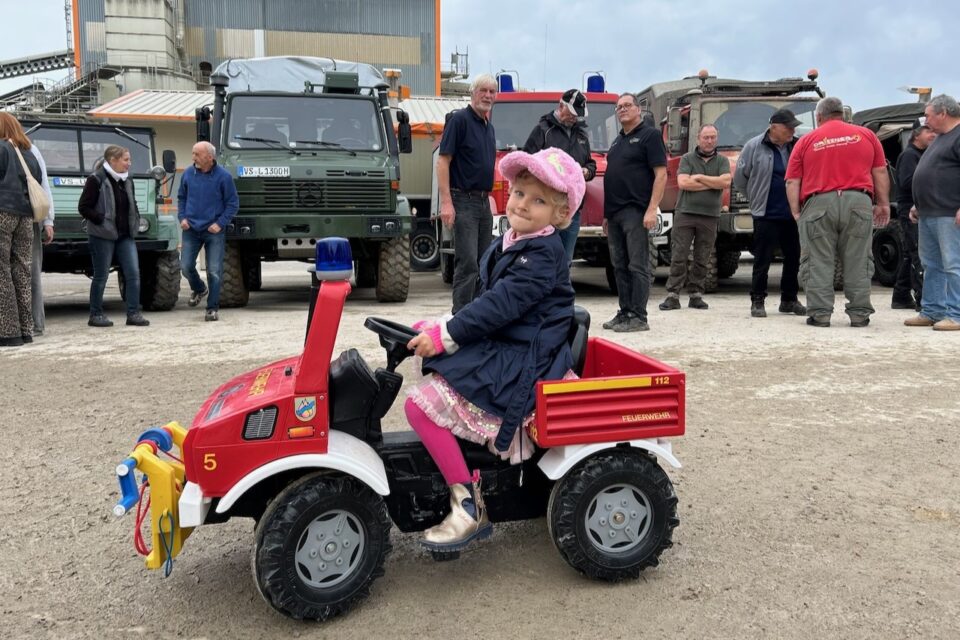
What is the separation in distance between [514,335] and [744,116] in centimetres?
899

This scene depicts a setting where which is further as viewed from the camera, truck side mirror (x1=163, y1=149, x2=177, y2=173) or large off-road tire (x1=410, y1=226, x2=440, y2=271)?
large off-road tire (x1=410, y1=226, x2=440, y2=271)

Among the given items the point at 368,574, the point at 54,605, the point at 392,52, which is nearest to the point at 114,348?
the point at 54,605

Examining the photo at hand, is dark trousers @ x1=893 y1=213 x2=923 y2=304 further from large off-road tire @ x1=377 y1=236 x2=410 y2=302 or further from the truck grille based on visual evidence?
the truck grille

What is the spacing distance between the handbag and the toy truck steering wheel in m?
5.16

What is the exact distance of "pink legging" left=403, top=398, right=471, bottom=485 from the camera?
2461 mm

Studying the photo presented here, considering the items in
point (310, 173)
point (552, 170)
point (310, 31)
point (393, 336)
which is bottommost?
point (393, 336)

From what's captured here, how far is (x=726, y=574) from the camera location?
256 centimetres

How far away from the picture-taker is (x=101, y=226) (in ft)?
24.5

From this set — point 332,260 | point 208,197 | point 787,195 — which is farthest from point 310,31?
point 332,260

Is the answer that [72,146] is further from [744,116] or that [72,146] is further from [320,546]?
[320,546]

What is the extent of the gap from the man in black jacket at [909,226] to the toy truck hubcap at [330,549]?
7.11m

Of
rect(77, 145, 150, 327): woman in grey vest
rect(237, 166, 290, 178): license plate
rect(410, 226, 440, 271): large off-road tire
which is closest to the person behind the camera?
rect(77, 145, 150, 327): woman in grey vest

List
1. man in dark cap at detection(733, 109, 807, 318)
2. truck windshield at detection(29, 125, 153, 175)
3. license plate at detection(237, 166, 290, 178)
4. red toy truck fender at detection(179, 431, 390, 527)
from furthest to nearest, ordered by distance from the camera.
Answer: truck windshield at detection(29, 125, 153, 175), license plate at detection(237, 166, 290, 178), man in dark cap at detection(733, 109, 807, 318), red toy truck fender at detection(179, 431, 390, 527)

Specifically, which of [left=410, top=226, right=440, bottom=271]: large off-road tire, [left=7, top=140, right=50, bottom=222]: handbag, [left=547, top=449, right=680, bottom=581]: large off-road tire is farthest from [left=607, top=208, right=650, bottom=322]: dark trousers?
[left=410, top=226, right=440, bottom=271]: large off-road tire
